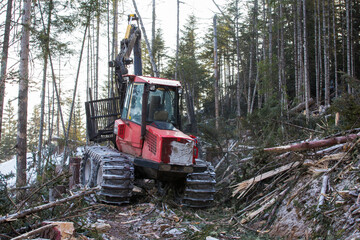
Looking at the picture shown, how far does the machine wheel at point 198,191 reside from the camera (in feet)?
20.5

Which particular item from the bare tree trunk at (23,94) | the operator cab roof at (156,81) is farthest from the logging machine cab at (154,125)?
the bare tree trunk at (23,94)

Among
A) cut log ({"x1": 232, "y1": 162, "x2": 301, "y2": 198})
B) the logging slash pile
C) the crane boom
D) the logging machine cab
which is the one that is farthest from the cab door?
the logging slash pile

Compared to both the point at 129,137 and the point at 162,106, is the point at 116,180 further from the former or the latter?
the point at 162,106

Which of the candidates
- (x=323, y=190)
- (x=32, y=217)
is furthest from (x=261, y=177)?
(x=32, y=217)

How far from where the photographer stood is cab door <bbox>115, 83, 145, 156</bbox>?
653 cm

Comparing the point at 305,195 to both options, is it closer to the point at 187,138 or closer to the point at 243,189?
the point at 243,189

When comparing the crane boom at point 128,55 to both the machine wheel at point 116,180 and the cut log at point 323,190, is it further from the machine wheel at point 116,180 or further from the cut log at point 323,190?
the cut log at point 323,190

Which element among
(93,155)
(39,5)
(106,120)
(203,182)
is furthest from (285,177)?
(39,5)

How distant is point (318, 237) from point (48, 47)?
913 cm

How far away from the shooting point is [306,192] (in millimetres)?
5043

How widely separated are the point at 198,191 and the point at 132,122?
1801 millimetres

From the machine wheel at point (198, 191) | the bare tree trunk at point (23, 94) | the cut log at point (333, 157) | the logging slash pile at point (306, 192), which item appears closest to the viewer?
the logging slash pile at point (306, 192)

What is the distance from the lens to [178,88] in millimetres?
6762

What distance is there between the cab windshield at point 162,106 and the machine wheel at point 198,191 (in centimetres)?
113
